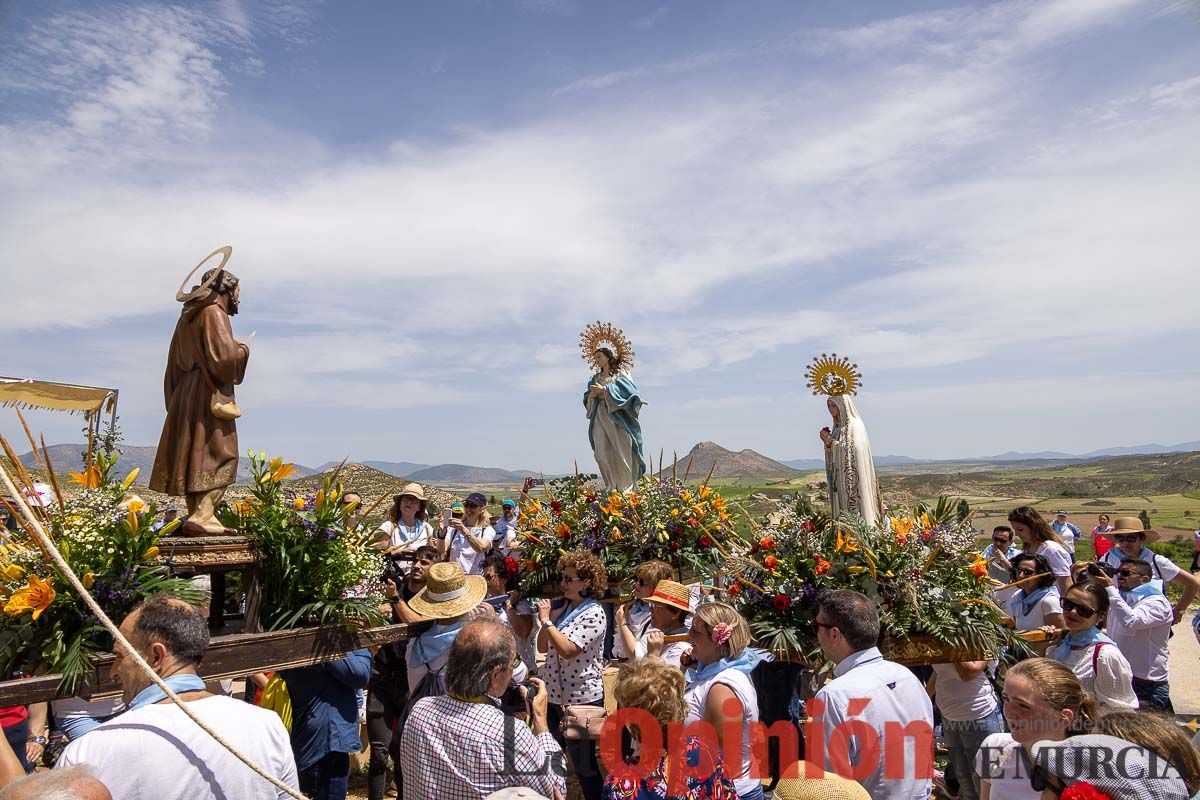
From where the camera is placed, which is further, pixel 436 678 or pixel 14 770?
pixel 436 678

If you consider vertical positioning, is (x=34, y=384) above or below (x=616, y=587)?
above

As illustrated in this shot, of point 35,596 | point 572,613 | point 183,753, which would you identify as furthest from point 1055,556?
point 35,596

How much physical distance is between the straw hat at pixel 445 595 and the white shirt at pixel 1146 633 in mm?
5578

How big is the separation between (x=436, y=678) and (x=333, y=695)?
654 mm

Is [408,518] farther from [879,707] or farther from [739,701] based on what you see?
[879,707]

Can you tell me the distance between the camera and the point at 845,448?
30.0 feet

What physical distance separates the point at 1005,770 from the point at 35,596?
4269mm

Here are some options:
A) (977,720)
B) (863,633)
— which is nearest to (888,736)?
(863,633)

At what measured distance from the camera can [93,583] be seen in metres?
3.87

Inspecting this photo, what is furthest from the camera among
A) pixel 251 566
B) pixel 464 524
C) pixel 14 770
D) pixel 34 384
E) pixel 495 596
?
pixel 464 524

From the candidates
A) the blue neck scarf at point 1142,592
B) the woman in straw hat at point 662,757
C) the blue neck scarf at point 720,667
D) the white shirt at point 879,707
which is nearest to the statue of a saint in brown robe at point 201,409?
the woman in straw hat at point 662,757

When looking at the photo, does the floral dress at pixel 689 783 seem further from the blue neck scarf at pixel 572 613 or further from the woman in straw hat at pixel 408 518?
the woman in straw hat at pixel 408 518

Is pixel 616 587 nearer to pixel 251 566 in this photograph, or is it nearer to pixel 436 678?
pixel 436 678

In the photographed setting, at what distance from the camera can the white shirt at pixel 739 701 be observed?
13.2 ft
